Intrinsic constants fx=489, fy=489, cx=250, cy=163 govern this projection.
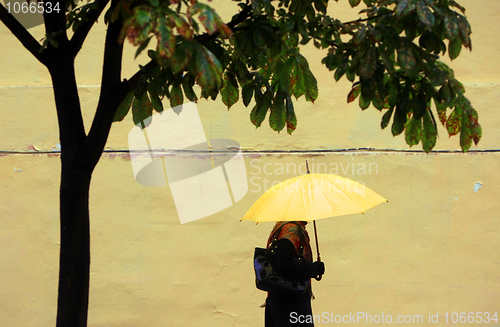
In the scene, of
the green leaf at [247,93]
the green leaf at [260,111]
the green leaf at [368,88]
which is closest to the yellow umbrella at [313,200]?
the green leaf at [260,111]

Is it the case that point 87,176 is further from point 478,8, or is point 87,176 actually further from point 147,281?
point 478,8

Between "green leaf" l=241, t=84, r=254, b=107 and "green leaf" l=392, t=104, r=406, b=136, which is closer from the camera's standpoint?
"green leaf" l=392, t=104, r=406, b=136

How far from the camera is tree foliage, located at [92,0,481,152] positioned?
2.19 meters

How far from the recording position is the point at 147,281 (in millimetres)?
5355

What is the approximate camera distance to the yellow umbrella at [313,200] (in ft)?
11.0

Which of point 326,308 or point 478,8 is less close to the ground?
point 478,8

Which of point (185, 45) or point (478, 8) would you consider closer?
point (185, 45)

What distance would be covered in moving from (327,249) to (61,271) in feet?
10.5

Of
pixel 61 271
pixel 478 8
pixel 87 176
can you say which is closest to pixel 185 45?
pixel 87 176

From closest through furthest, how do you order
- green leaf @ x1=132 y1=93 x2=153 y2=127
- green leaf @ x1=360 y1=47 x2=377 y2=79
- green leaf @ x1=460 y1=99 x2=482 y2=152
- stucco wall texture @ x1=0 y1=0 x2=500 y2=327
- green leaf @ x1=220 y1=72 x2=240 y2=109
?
green leaf @ x1=360 y1=47 x2=377 y2=79 → green leaf @ x1=460 y1=99 x2=482 y2=152 → green leaf @ x1=132 y1=93 x2=153 y2=127 → green leaf @ x1=220 y1=72 x2=240 y2=109 → stucco wall texture @ x1=0 y1=0 x2=500 y2=327

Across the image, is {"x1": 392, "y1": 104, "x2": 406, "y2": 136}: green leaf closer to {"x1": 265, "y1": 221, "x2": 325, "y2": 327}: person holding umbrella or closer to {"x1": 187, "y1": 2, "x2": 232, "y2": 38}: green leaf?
{"x1": 187, "y1": 2, "x2": 232, "y2": 38}: green leaf

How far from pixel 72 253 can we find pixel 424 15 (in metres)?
2.34

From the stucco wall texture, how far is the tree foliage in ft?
7.74

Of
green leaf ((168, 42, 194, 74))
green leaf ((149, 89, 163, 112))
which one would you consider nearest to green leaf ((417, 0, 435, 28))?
green leaf ((168, 42, 194, 74))
